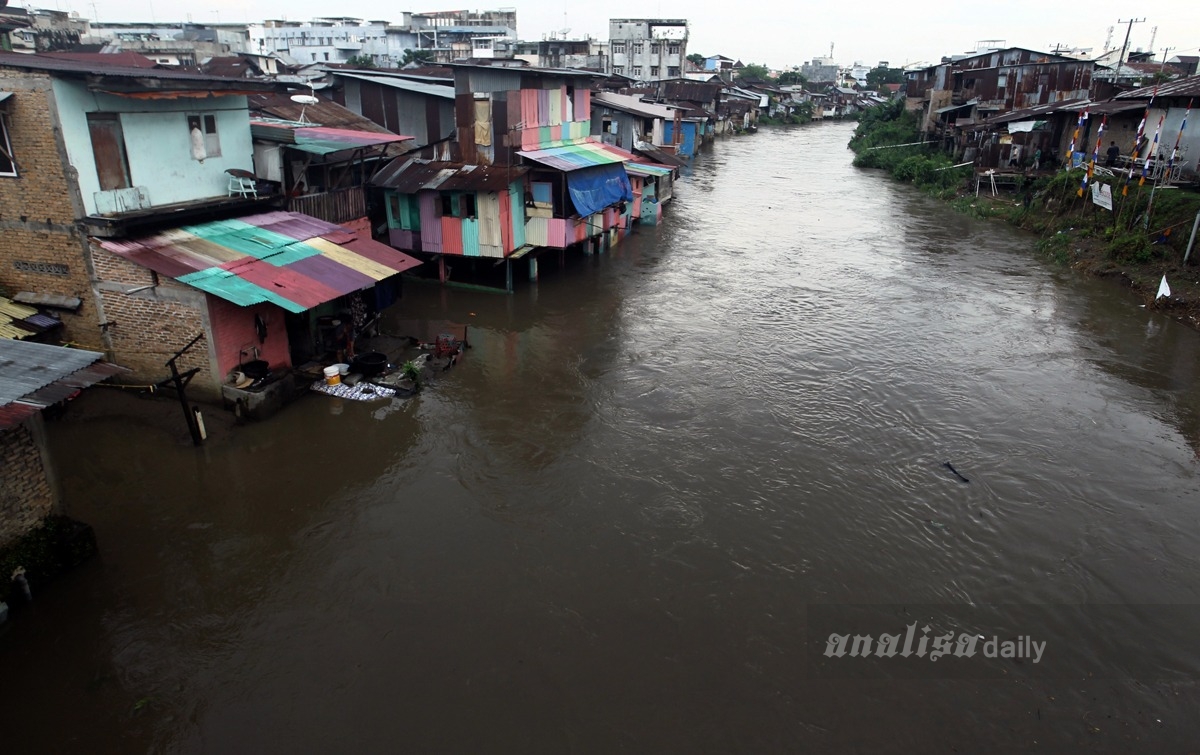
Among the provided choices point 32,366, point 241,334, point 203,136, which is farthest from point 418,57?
point 32,366

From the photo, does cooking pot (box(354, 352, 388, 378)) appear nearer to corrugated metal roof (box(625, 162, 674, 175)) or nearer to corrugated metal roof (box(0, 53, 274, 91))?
corrugated metal roof (box(0, 53, 274, 91))

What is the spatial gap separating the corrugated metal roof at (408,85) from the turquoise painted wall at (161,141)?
8.38 metres

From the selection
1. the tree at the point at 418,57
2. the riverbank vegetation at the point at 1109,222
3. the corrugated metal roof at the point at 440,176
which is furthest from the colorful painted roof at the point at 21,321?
the tree at the point at 418,57

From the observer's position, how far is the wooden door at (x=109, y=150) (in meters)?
11.7

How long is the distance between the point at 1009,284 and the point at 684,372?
1355cm

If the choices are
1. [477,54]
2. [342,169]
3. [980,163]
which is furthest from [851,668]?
[477,54]

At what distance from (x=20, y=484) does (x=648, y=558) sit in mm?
7533

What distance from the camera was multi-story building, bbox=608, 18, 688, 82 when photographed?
75.1 m

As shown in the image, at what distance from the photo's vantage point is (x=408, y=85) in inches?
896

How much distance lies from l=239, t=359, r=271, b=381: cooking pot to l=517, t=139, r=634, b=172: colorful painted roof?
31.6ft

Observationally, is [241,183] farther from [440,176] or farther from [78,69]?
[440,176]

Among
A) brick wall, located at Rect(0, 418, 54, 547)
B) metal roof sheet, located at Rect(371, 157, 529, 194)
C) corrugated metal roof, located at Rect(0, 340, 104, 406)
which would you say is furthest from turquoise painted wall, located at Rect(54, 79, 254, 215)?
brick wall, located at Rect(0, 418, 54, 547)

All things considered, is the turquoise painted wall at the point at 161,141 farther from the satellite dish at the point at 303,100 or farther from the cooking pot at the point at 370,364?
the cooking pot at the point at 370,364

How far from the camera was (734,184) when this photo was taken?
4203cm
